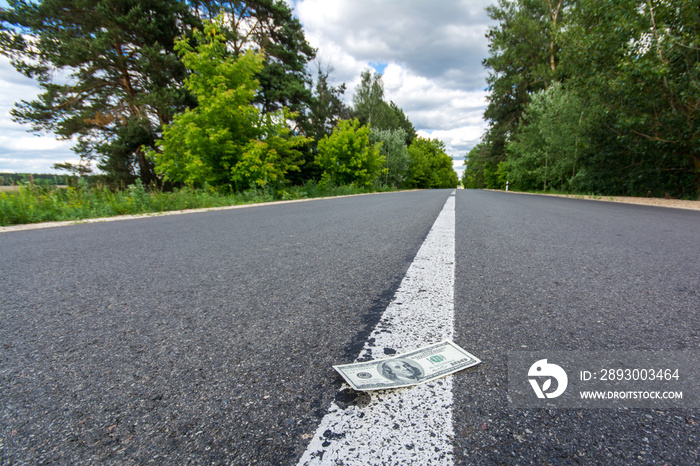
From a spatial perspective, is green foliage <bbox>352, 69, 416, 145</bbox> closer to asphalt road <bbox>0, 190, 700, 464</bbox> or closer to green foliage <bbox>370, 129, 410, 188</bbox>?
green foliage <bbox>370, 129, 410, 188</bbox>

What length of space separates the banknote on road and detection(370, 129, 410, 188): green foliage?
1154 inches

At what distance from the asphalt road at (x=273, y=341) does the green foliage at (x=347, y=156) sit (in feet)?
66.5

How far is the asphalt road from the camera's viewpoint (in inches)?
26.5

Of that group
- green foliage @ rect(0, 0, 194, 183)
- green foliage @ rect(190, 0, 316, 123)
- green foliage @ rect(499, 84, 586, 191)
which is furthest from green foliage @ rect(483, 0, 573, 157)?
green foliage @ rect(0, 0, 194, 183)

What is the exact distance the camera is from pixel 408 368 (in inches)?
37.0

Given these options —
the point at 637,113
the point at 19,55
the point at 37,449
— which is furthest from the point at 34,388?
the point at 19,55

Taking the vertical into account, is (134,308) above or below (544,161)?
below

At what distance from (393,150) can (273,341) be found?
31.9 metres

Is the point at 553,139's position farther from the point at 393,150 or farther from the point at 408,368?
the point at 408,368

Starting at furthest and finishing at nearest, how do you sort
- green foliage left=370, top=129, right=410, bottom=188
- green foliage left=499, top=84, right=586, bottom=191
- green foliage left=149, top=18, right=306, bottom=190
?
green foliage left=370, top=129, right=410, bottom=188
green foliage left=499, top=84, right=586, bottom=191
green foliage left=149, top=18, right=306, bottom=190

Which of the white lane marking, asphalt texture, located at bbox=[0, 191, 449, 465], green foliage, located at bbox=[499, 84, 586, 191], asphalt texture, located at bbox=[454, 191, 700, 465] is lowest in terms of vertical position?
asphalt texture, located at bbox=[454, 191, 700, 465]

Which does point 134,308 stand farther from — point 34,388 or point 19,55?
point 19,55

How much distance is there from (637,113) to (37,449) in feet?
49.3

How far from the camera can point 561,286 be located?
168cm
